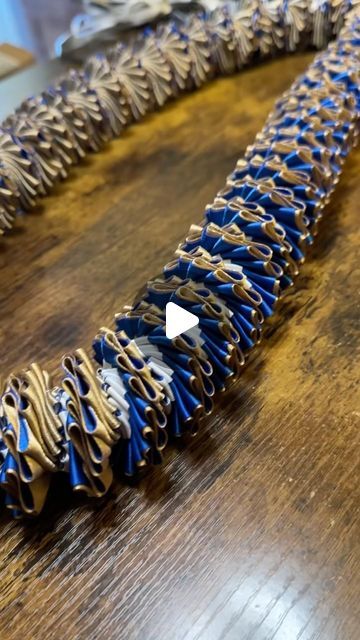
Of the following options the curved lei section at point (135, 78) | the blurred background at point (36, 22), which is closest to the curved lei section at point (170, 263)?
the curved lei section at point (135, 78)

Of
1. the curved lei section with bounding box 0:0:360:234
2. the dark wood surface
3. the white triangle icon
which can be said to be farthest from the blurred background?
the white triangle icon

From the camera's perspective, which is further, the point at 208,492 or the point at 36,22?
the point at 36,22

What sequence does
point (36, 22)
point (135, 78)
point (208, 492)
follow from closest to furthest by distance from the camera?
point (208, 492)
point (135, 78)
point (36, 22)

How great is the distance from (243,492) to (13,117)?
505 millimetres

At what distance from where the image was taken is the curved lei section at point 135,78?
73 cm

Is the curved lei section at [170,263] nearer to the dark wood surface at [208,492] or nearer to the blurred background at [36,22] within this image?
the dark wood surface at [208,492]

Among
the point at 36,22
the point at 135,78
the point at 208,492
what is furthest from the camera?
the point at 36,22

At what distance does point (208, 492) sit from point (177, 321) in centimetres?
12

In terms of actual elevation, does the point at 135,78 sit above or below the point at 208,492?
above

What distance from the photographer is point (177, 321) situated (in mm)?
498

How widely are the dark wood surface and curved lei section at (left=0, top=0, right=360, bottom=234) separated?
7 centimetres

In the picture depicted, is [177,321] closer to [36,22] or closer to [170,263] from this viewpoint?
[170,263]

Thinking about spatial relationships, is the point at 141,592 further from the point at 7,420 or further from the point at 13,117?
the point at 13,117

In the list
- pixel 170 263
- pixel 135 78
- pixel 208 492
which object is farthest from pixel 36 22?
pixel 208 492
